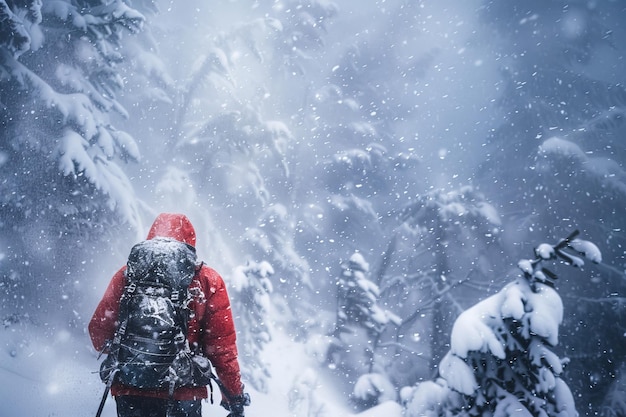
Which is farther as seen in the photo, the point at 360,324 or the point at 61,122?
the point at 360,324

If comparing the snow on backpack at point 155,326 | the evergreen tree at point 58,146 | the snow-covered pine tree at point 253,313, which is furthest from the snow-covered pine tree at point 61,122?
the snow on backpack at point 155,326

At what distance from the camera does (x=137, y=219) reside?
10039 mm

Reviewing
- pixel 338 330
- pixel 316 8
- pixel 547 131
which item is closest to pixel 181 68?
pixel 316 8

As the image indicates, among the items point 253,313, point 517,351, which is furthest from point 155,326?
point 253,313

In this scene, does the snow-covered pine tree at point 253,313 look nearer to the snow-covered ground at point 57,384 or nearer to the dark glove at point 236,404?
the snow-covered ground at point 57,384

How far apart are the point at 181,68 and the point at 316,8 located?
10049 millimetres

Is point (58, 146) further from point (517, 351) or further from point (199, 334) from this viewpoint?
point (517, 351)

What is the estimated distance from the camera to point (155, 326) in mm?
2275

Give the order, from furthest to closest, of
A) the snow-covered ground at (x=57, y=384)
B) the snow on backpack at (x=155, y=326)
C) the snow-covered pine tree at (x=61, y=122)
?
the snow-covered pine tree at (x=61, y=122)
the snow-covered ground at (x=57, y=384)
the snow on backpack at (x=155, y=326)

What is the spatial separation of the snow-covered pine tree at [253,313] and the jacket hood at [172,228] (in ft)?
28.1

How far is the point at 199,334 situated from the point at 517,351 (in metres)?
4.52

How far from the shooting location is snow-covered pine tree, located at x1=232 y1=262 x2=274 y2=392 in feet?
39.4

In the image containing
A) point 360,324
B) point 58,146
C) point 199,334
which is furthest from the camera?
point 360,324

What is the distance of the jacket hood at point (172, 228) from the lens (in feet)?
8.95
